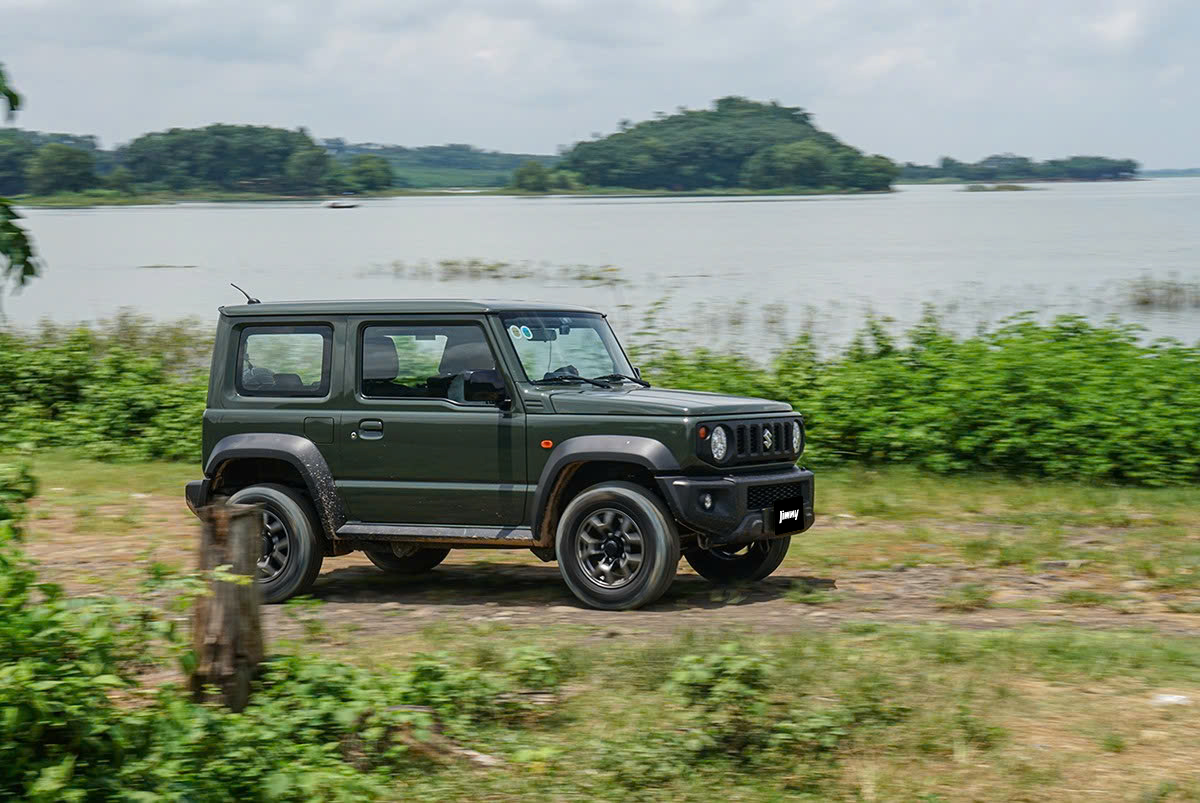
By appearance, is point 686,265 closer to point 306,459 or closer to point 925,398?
point 925,398

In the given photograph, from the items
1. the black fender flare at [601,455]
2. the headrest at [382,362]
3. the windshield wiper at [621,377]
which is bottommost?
the black fender flare at [601,455]

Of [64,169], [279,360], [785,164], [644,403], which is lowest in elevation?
[644,403]

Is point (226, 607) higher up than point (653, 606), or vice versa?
point (226, 607)

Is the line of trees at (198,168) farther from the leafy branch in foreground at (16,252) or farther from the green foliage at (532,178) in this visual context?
the leafy branch in foreground at (16,252)

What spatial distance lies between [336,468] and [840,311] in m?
28.4

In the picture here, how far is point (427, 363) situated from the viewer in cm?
886

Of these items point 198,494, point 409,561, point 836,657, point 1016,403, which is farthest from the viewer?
point 1016,403

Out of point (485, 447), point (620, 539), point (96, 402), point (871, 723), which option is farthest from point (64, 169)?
point (871, 723)

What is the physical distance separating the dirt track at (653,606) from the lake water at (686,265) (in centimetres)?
565

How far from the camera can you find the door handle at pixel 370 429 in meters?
8.78

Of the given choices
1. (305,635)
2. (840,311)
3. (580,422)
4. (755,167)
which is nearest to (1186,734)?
(580,422)

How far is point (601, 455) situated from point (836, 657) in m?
2.06

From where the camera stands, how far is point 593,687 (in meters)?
6.54

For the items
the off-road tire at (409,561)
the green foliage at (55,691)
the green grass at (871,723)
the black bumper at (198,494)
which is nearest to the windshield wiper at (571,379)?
the green grass at (871,723)
